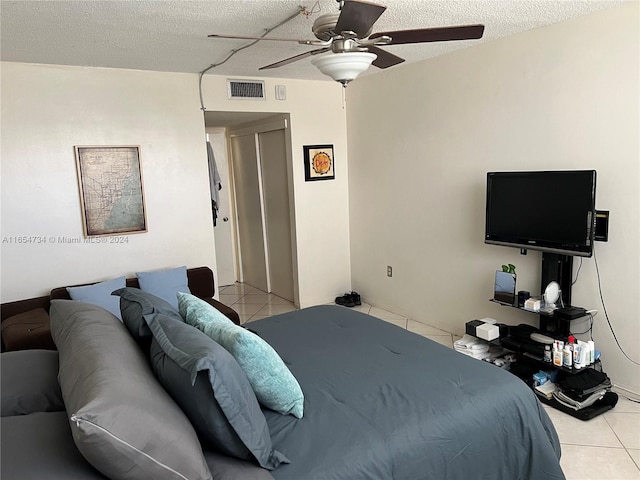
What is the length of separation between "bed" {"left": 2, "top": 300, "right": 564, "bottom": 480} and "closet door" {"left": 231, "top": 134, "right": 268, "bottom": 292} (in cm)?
378

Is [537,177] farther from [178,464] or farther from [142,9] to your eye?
[178,464]

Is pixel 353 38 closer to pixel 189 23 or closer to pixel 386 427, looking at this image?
pixel 189 23

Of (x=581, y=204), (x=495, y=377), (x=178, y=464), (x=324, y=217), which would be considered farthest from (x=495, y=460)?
(x=324, y=217)

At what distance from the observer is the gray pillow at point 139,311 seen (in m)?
1.99

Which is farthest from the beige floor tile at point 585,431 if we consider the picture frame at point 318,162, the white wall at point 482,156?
the picture frame at point 318,162

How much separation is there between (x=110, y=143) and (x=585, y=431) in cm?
414

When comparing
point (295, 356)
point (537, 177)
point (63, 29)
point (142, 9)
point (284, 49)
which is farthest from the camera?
point (284, 49)

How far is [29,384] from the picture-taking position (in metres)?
1.80

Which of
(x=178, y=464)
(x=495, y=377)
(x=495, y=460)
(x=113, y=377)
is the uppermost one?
(x=113, y=377)

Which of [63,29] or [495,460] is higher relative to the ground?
[63,29]

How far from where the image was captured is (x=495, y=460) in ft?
6.49

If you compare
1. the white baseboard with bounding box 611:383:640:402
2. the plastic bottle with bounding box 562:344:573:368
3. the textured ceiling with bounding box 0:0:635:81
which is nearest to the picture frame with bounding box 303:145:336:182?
the textured ceiling with bounding box 0:0:635:81

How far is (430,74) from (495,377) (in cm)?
296

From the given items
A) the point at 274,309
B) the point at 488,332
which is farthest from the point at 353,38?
the point at 274,309
